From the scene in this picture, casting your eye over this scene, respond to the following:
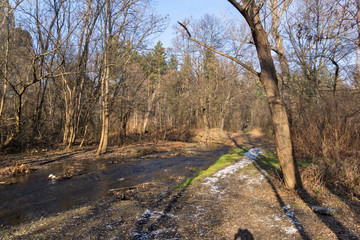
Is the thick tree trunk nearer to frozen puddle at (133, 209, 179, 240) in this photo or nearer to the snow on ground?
the snow on ground

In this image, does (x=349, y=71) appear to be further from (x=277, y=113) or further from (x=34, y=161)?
(x=34, y=161)

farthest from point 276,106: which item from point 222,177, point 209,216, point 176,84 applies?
point 176,84

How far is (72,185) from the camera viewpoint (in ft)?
28.4

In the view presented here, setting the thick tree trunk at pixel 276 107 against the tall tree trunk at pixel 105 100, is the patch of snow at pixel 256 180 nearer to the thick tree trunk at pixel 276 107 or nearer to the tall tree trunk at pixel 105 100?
the thick tree trunk at pixel 276 107

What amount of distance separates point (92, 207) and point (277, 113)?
532 centimetres

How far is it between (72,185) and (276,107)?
7469 mm

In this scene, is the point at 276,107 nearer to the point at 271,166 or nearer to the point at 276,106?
the point at 276,106

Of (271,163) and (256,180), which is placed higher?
(271,163)

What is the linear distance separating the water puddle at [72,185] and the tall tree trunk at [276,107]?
14.7 feet

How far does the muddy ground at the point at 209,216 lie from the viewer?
4.29 meters

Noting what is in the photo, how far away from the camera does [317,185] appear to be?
6.05m

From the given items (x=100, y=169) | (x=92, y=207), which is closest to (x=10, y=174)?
(x=100, y=169)

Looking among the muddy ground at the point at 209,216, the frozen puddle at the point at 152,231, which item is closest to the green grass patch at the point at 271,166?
the muddy ground at the point at 209,216

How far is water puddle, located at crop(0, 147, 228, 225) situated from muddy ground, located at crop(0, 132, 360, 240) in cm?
85
